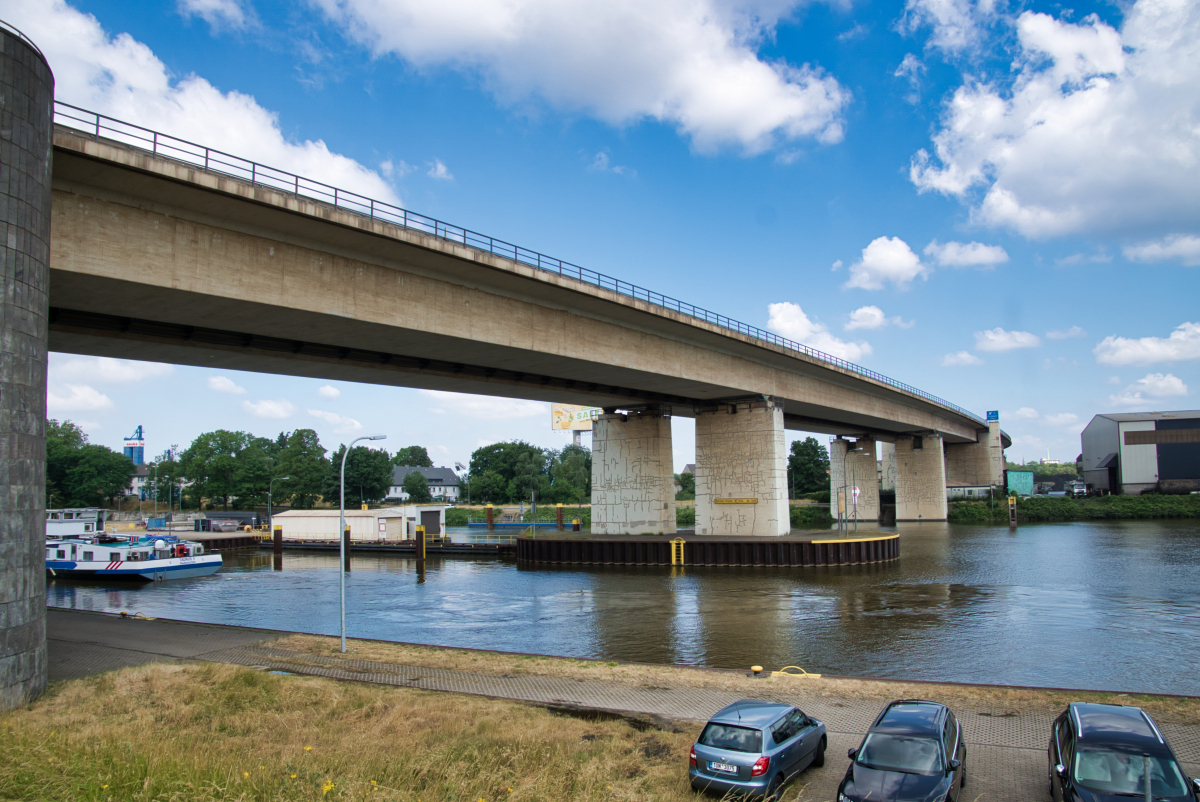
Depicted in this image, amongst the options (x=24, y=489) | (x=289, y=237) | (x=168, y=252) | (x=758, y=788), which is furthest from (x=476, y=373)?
(x=758, y=788)

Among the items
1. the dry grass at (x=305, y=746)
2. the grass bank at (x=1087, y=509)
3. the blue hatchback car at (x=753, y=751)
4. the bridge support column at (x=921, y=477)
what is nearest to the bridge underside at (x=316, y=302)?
the dry grass at (x=305, y=746)

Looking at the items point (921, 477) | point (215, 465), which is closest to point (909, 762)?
point (921, 477)

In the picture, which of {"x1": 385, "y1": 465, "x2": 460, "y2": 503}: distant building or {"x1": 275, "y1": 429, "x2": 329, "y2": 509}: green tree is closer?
{"x1": 275, "y1": 429, "x2": 329, "y2": 509}: green tree

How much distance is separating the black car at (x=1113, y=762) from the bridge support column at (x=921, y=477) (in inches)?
3422

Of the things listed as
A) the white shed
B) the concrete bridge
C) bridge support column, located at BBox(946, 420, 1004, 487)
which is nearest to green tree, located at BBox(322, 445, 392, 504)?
the white shed

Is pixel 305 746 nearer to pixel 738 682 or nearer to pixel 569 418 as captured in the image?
pixel 738 682

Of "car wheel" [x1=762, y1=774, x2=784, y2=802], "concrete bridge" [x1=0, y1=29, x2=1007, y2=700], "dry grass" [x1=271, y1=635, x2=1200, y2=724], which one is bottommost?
"dry grass" [x1=271, y1=635, x2=1200, y2=724]

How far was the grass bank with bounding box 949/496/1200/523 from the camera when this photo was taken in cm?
8881

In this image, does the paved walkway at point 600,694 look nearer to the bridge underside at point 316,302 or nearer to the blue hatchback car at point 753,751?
the blue hatchback car at point 753,751

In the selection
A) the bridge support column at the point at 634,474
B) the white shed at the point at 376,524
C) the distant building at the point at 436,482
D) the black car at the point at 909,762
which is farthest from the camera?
the distant building at the point at 436,482

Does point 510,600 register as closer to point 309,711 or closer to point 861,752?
point 309,711

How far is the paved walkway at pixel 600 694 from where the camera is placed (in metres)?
11.2

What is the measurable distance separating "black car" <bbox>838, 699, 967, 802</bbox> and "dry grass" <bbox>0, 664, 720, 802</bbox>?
7.58ft

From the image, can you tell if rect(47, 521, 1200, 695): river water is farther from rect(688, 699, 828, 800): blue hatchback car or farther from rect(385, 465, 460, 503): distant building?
rect(385, 465, 460, 503): distant building
